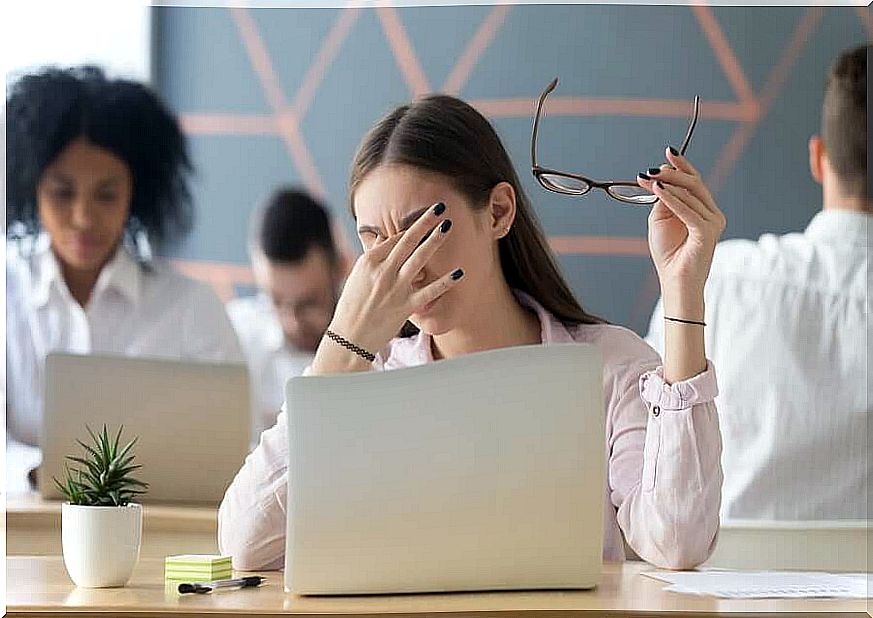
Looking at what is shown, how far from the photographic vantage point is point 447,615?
98cm

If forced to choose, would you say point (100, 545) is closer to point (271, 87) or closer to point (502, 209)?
point (502, 209)

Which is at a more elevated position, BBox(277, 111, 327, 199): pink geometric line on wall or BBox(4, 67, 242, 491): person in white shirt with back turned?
BBox(277, 111, 327, 199): pink geometric line on wall

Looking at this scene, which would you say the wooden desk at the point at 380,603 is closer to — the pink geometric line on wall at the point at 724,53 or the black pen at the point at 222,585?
the black pen at the point at 222,585

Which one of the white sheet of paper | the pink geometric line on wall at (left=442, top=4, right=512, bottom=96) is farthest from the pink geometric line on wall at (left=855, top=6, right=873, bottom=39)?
the white sheet of paper

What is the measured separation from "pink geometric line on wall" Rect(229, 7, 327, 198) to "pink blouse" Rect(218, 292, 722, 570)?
119 inches

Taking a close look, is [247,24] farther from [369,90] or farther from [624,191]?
[624,191]

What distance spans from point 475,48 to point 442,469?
338 cm

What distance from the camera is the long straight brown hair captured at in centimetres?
147

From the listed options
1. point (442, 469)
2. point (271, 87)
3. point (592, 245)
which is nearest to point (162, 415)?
point (442, 469)

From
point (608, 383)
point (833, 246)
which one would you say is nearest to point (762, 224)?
point (833, 246)

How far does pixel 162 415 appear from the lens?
218 cm

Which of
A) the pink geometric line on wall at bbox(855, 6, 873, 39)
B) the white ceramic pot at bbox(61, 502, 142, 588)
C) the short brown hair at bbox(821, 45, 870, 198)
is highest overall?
the pink geometric line on wall at bbox(855, 6, 873, 39)

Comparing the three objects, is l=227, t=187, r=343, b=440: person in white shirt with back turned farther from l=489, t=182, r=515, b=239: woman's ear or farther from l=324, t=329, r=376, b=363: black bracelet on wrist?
l=324, t=329, r=376, b=363: black bracelet on wrist

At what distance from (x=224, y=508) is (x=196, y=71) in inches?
129
